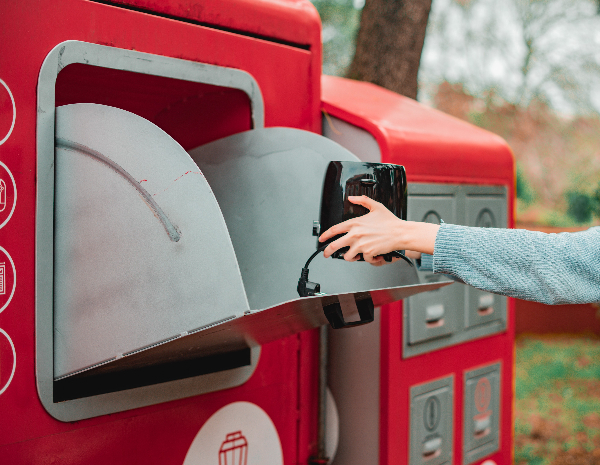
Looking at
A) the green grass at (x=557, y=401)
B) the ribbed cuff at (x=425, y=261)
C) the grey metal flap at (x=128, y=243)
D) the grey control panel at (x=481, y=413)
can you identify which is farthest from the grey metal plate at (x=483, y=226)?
the green grass at (x=557, y=401)

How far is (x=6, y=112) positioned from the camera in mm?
1188

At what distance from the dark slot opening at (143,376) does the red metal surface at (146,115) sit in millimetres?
69

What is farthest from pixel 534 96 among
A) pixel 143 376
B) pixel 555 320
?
pixel 143 376

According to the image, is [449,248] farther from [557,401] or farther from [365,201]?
[557,401]

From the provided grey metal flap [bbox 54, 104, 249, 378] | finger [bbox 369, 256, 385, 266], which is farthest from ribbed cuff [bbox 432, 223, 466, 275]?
grey metal flap [bbox 54, 104, 249, 378]

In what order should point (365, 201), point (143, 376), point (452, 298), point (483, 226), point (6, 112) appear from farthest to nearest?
point (483, 226) → point (452, 298) → point (143, 376) → point (365, 201) → point (6, 112)

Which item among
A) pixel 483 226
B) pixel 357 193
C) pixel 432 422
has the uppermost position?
pixel 357 193

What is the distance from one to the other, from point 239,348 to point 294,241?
38cm

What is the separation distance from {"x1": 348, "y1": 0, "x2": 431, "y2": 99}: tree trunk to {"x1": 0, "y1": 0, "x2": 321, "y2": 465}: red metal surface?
1.89 m

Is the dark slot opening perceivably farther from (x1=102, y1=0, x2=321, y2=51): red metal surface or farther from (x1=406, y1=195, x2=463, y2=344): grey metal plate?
(x1=102, y1=0, x2=321, y2=51): red metal surface

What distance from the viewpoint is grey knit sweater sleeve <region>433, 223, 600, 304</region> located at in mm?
1267

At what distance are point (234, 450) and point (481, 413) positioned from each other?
1120mm

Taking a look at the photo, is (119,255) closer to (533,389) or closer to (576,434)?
(576,434)

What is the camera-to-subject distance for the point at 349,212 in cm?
134
